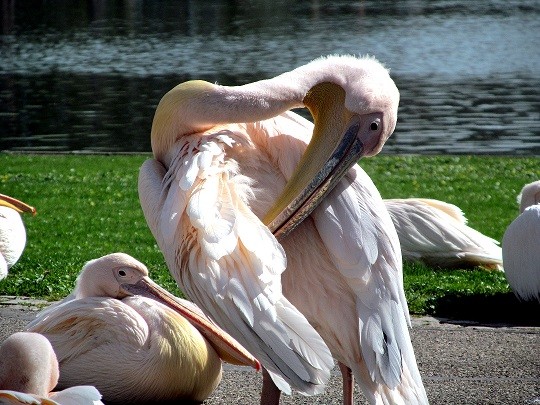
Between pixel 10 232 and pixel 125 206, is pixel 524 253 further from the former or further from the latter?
pixel 125 206

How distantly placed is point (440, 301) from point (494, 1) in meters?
34.0

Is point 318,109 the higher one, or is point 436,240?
point 318,109

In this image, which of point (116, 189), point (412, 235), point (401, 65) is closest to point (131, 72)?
point (401, 65)

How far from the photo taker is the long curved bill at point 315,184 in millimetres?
3713

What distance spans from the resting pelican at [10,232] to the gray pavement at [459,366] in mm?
639

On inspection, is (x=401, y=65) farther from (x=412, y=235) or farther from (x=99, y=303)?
(x=99, y=303)

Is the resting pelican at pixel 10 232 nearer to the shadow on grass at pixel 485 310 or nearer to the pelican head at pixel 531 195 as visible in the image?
the shadow on grass at pixel 485 310

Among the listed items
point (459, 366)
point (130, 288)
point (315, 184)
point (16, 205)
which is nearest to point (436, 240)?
point (459, 366)

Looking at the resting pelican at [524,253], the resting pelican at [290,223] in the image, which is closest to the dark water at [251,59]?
the resting pelican at [524,253]

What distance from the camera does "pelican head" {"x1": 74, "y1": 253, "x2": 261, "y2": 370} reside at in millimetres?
4473

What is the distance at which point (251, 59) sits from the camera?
850 inches

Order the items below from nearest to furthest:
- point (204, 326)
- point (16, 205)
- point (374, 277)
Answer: point (374, 277) < point (204, 326) < point (16, 205)

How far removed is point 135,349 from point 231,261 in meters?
0.95

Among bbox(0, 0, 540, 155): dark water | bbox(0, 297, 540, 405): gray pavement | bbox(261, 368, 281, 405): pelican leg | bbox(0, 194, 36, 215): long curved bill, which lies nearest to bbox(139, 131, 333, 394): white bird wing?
bbox(261, 368, 281, 405): pelican leg
